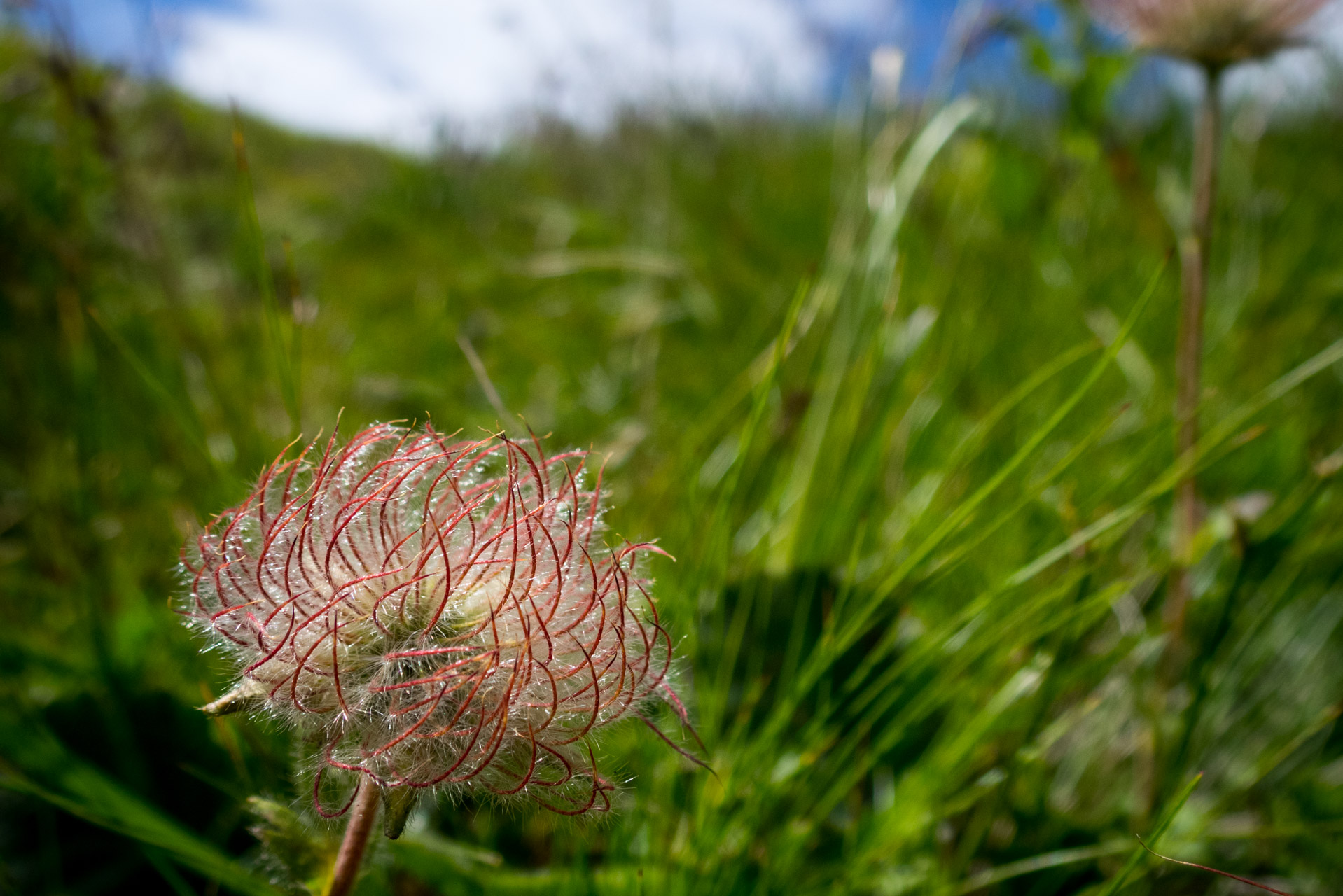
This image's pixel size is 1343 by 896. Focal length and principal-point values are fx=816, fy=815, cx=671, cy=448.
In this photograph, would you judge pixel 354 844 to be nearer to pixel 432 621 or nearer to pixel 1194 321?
pixel 432 621

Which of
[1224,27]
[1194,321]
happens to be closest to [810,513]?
[1194,321]

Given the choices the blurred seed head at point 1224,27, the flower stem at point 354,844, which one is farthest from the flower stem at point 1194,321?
the flower stem at point 354,844

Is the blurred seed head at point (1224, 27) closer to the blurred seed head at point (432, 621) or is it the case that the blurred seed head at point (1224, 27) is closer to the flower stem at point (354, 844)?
the blurred seed head at point (432, 621)

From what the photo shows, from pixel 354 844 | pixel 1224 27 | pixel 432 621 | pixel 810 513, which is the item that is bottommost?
pixel 354 844

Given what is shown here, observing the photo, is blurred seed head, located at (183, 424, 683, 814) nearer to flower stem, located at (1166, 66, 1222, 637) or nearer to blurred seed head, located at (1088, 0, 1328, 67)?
flower stem, located at (1166, 66, 1222, 637)

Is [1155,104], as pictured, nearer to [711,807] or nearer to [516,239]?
[516,239]

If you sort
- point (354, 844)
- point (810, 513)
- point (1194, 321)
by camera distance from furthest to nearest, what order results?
point (810, 513)
point (1194, 321)
point (354, 844)

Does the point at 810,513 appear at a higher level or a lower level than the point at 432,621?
higher
